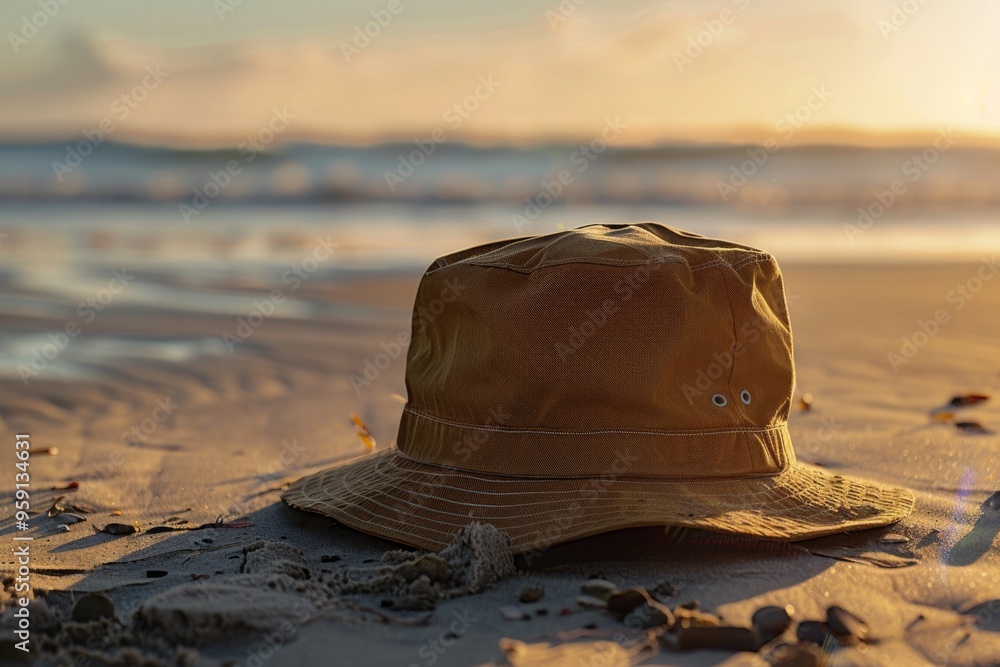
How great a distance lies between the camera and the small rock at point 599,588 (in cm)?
233

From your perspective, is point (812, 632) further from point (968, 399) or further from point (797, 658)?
point (968, 399)

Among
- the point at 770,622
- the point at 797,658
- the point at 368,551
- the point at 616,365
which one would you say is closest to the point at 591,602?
the point at 770,622

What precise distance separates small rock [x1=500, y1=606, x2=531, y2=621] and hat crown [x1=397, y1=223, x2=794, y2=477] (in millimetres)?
474

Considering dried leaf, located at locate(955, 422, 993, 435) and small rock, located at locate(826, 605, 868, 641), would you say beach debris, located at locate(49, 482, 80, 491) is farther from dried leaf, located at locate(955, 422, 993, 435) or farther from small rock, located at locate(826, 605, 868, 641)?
dried leaf, located at locate(955, 422, 993, 435)

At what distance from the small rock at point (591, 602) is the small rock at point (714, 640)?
0.24 meters

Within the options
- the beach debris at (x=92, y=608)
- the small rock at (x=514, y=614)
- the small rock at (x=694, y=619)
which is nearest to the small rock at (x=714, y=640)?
the small rock at (x=694, y=619)

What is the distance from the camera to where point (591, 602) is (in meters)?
2.30

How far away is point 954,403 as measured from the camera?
4.66m

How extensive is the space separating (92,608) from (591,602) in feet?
3.72

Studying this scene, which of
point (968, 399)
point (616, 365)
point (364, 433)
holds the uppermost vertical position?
point (616, 365)

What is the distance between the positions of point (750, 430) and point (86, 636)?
1.74 m

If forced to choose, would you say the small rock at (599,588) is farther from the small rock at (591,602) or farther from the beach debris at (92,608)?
the beach debris at (92,608)

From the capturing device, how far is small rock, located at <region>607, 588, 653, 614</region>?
88.4 inches

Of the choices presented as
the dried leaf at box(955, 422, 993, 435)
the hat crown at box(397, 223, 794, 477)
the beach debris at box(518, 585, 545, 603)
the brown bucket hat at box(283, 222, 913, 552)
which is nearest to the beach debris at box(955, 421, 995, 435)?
the dried leaf at box(955, 422, 993, 435)
